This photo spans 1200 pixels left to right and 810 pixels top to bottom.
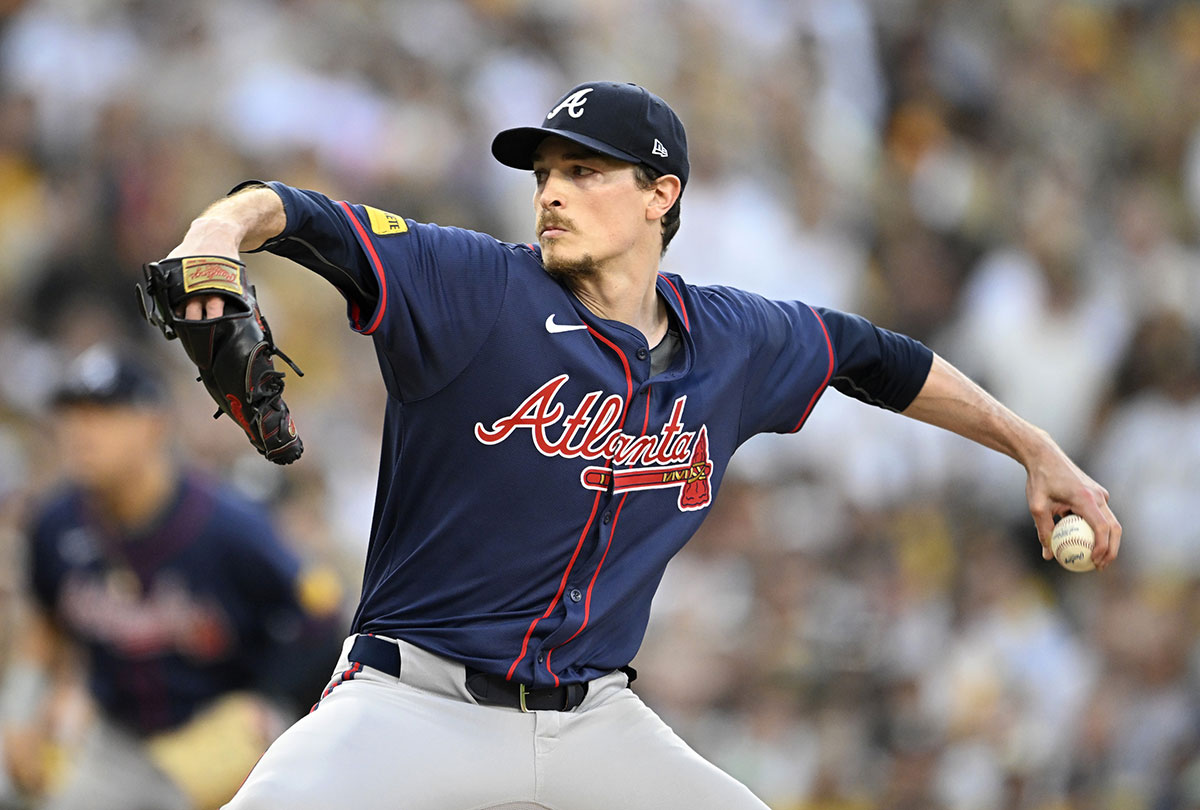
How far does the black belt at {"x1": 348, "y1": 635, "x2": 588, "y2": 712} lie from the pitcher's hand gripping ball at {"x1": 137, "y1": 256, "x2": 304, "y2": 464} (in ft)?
2.48

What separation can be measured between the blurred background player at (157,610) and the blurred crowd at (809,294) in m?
1.16

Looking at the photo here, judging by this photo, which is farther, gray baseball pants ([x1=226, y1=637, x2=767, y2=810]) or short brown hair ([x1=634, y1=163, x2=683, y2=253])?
short brown hair ([x1=634, y1=163, x2=683, y2=253])

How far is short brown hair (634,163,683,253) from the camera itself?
3732 mm

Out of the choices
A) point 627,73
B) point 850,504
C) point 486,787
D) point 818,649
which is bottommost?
point 818,649

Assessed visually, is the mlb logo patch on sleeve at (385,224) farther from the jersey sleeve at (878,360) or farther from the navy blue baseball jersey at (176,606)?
the navy blue baseball jersey at (176,606)

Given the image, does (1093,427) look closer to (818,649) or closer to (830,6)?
(818,649)

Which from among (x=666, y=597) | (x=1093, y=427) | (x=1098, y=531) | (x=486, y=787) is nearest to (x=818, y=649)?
(x=666, y=597)

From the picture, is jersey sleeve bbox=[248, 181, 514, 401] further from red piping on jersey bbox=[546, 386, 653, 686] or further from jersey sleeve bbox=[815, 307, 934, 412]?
jersey sleeve bbox=[815, 307, 934, 412]

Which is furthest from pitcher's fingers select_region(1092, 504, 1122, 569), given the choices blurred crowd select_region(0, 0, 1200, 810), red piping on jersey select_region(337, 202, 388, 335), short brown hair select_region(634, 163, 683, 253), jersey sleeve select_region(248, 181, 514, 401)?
blurred crowd select_region(0, 0, 1200, 810)

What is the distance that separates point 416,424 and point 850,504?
17.4ft

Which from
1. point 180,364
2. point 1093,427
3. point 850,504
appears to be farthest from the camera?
point 1093,427

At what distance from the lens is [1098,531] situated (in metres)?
3.91

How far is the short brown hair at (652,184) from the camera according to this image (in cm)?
373

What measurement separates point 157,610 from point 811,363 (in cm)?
264
